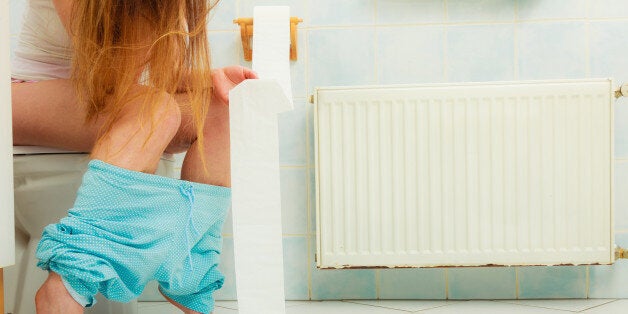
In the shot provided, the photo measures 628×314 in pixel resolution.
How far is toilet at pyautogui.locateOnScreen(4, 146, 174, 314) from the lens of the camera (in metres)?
0.90

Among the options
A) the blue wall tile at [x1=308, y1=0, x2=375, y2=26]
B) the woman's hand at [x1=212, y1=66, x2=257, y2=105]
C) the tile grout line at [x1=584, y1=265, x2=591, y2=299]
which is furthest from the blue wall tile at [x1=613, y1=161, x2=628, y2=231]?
the woman's hand at [x1=212, y1=66, x2=257, y2=105]

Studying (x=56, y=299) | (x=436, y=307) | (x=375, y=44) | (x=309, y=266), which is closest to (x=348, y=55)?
(x=375, y=44)

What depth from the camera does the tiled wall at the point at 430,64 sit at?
57.3 inches

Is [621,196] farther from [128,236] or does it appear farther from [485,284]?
[128,236]

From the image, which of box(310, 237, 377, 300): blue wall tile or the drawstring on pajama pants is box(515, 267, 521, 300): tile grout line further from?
the drawstring on pajama pants

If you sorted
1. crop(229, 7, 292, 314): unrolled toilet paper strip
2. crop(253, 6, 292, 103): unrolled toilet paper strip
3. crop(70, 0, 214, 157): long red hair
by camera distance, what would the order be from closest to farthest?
crop(229, 7, 292, 314): unrolled toilet paper strip
crop(70, 0, 214, 157): long red hair
crop(253, 6, 292, 103): unrolled toilet paper strip

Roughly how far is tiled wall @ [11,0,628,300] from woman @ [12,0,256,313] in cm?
58

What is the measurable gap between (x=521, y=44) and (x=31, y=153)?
1108 mm

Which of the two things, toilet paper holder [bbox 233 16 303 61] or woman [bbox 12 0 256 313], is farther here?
toilet paper holder [bbox 233 16 303 61]

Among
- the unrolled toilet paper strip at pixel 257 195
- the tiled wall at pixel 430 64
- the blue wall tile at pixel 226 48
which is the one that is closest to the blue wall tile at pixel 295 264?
the tiled wall at pixel 430 64

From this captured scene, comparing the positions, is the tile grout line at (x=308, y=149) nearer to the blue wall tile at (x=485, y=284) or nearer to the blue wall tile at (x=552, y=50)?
the blue wall tile at (x=485, y=284)

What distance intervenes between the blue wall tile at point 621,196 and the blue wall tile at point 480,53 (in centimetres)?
34

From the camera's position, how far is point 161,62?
0.81 meters

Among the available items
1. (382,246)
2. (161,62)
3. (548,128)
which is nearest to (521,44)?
(548,128)
